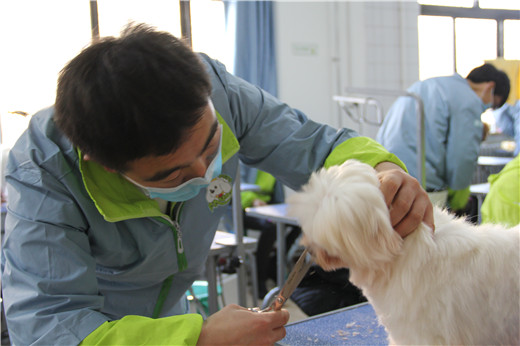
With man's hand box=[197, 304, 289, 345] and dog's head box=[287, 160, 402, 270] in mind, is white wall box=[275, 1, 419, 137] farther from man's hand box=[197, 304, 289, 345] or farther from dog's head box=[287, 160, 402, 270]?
man's hand box=[197, 304, 289, 345]

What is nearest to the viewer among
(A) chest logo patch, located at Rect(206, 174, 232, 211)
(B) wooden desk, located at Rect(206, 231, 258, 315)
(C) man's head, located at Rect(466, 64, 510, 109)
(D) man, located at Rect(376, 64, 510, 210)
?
(A) chest logo patch, located at Rect(206, 174, 232, 211)

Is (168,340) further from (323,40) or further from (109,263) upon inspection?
(323,40)

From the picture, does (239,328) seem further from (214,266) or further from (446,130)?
(446,130)

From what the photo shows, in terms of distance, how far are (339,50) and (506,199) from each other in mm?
4324

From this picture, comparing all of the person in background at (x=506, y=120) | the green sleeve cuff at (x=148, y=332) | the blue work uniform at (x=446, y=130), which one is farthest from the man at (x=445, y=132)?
the person in background at (x=506, y=120)

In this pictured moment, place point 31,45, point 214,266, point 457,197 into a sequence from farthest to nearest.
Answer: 1. point 31,45
2. point 457,197
3. point 214,266

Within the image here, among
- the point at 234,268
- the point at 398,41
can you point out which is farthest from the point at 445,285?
the point at 398,41

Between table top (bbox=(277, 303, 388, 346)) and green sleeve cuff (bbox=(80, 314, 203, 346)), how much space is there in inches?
14.1

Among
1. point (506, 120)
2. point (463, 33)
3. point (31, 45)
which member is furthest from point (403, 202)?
point (463, 33)

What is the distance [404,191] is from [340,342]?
0.42m

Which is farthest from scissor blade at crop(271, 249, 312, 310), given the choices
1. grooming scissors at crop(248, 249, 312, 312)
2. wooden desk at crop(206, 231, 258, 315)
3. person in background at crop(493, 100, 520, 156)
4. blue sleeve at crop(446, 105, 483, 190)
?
person in background at crop(493, 100, 520, 156)

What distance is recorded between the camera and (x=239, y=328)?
30.5 inches

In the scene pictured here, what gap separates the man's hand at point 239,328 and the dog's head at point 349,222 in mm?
158

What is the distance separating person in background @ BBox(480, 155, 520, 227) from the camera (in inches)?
73.1
